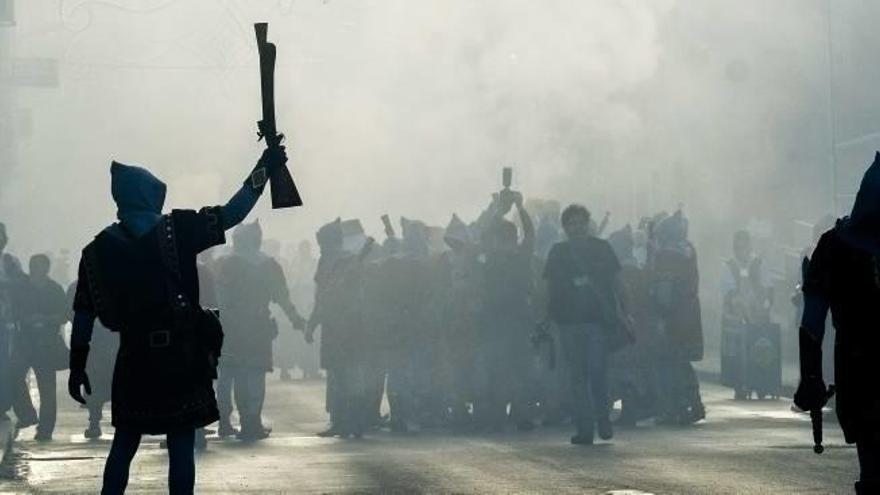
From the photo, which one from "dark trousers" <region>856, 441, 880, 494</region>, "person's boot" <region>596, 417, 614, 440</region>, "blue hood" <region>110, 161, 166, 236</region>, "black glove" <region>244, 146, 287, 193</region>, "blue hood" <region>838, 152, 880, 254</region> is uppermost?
"black glove" <region>244, 146, 287, 193</region>

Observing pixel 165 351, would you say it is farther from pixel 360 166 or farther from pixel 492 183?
pixel 360 166

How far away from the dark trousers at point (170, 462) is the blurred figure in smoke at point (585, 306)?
302 inches

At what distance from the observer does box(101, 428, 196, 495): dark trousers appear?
8695 mm

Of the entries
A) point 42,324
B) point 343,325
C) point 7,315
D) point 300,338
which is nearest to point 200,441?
point 343,325

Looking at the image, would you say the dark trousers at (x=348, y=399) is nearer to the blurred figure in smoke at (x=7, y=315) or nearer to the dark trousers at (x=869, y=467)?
the blurred figure in smoke at (x=7, y=315)

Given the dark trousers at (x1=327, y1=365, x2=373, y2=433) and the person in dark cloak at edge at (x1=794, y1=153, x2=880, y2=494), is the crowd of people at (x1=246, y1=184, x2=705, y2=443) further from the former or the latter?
the person in dark cloak at edge at (x1=794, y1=153, x2=880, y2=494)

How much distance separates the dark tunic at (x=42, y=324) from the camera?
18.6 m

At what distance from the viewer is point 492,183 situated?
41719mm

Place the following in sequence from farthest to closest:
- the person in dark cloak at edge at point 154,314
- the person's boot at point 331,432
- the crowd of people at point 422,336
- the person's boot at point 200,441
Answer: the crowd of people at point 422,336 < the person's boot at point 331,432 < the person's boot at point 200,441 < the person in dark cloak at edge at point 154,314

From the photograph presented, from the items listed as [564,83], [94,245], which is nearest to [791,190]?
[564,83]

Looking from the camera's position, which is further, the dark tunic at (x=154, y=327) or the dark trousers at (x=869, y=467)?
the dark tunic at (x=154, y=327)

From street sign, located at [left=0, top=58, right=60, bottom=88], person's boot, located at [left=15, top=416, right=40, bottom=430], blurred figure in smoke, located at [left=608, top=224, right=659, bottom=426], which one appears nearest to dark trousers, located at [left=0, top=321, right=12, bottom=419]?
person's boot, located at [left=15, top=416, right=40, bottom=430]

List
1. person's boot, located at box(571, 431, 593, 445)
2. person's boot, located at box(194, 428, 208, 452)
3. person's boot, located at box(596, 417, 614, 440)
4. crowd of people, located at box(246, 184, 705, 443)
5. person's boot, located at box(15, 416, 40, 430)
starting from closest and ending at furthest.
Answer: person's boot, located at box(571, 431, 593, 445)
person's boot, located at box(596, 417, 614, 440)
person's boot, located at box(194, 428, 208, 452)
crowd of people, located at box(246, 184, 705, 443)
person's boot, located at box(15, 416, 40, 430)

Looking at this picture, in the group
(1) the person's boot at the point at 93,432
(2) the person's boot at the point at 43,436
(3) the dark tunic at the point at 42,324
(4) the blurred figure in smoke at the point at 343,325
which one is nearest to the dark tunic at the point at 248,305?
(4) the blurred figure in smoke at the point at 343,325
